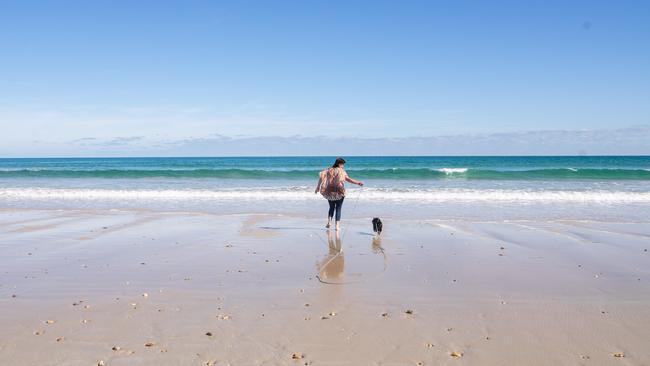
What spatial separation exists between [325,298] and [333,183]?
4.89 m

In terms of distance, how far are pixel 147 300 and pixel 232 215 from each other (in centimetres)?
802

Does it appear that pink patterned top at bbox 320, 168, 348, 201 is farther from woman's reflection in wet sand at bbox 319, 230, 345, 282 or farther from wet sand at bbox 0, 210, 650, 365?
woman's reflection in wet sand at bbox 319, 230, 345, 282

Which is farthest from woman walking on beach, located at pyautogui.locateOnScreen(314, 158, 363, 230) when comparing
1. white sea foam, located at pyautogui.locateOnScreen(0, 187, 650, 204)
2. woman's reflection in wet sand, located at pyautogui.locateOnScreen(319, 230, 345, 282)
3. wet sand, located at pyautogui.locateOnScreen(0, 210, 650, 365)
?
white sea foam, located at pyautogui.locateOnScreen(0, 187, 650, 204)

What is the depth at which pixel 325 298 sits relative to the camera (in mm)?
5555

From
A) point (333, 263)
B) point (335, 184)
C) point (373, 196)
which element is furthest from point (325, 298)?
point (373, 196)

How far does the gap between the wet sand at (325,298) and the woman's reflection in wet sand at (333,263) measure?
0.03 m

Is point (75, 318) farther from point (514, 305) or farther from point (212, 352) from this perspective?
point (514, 305)

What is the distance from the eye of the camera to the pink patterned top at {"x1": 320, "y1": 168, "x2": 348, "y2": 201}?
10.2 meters

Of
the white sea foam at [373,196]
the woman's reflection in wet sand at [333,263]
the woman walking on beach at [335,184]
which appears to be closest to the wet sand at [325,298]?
the woman's reflection in wet sand at [333,263]

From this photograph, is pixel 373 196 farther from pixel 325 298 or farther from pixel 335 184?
pixel 325 298

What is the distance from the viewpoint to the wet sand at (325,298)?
161 inches

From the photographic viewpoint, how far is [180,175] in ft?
121

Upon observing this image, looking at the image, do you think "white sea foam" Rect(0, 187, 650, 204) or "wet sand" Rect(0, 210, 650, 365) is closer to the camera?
"wet sand" Rect(0, 210, 650, 365)

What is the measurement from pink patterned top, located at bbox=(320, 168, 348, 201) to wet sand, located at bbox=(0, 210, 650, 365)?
0.91 metres
